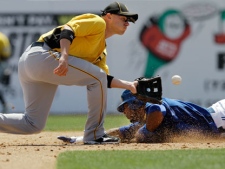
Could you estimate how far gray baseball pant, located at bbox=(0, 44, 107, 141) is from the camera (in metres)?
6.88

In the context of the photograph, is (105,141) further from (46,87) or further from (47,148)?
(46,87)

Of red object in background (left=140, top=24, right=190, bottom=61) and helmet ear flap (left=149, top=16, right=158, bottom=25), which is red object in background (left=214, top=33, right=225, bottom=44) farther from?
helmet ear flap (left=149, top=16, right=158, bottom=25)

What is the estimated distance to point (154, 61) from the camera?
1686 cm

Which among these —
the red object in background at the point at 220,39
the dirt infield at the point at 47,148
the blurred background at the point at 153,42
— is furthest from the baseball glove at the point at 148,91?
the red object in background at the point at 220,39

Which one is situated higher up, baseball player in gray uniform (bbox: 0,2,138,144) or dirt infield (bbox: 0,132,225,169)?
baseball player in gray uniform (bbox: 0,2,138,144)

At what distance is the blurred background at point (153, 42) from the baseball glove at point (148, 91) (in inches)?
363

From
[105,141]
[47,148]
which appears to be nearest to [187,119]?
[105,141]

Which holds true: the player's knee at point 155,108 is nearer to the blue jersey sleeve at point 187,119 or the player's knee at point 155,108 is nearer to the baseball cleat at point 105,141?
the blue jersey sleeve at point 187,119

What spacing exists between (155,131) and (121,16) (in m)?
1.36

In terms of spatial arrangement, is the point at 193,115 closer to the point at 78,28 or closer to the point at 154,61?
the point at 78,28

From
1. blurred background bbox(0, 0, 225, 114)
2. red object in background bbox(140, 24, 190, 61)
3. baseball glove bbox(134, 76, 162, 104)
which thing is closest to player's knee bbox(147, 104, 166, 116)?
baseball glove bbox(134, 76, 162, 104)

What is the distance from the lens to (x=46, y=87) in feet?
23.9

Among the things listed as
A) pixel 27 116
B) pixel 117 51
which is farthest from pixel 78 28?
pixel 117 51

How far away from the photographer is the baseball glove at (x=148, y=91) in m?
7.11
